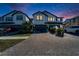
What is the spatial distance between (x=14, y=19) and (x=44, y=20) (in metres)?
0.57

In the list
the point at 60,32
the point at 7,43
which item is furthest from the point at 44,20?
the point at 7,43

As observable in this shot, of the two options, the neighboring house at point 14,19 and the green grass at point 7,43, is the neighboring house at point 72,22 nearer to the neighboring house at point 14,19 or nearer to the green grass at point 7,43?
the neighboring house at point 14,19

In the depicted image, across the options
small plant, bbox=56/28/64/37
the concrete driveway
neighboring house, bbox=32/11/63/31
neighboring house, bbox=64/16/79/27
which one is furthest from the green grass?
neighboring house, bbox=64/16/79/27

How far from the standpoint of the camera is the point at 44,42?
27.6ft

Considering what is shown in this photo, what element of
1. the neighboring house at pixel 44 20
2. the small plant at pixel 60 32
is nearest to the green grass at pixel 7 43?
the neighboring house at pixel 44 20

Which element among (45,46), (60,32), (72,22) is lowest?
(45,46)

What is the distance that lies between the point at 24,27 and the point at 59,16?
27.3 inches

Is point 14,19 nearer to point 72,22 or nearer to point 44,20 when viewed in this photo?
point 44,20

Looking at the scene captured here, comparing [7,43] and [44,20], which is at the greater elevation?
[44,20]

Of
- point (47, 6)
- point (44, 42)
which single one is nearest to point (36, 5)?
point (47, 6)

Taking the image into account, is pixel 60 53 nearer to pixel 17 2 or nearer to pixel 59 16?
pixel 59 16

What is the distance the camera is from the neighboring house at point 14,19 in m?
8.39

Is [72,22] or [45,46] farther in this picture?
[72,22]

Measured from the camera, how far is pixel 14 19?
27.8 feet
